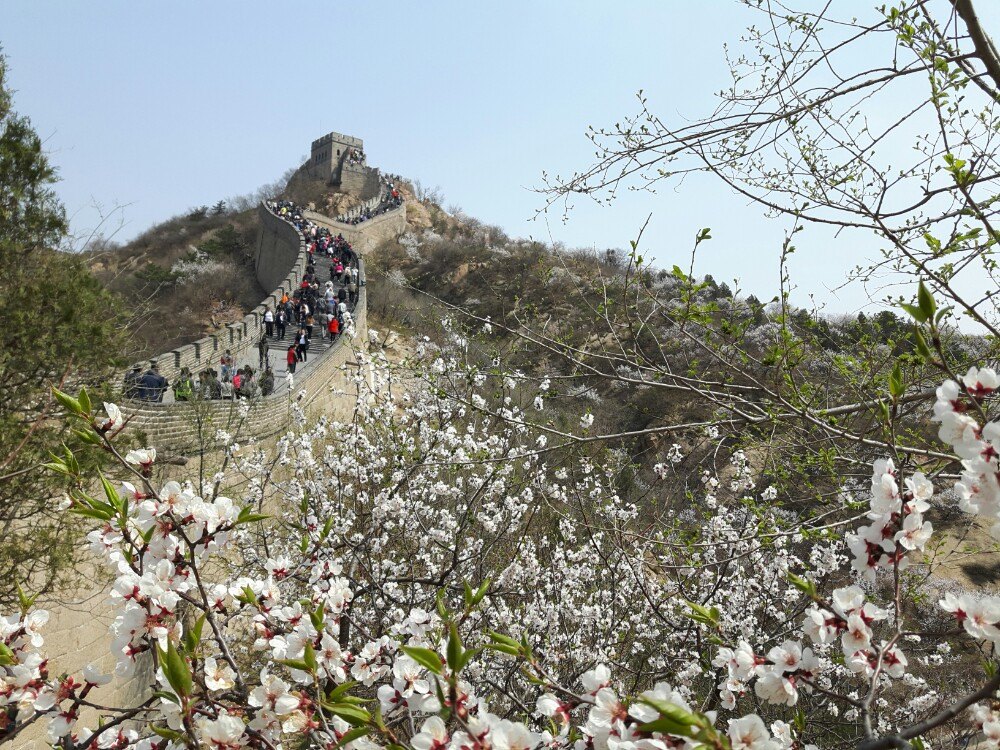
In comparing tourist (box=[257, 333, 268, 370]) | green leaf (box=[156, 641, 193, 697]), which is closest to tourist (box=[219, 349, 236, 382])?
tourist (box=[257, 333, 268, 370])

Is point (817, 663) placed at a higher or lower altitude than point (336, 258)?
lower

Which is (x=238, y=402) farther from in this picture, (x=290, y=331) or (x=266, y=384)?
(x=290, y=331)

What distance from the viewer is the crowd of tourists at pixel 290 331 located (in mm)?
9968

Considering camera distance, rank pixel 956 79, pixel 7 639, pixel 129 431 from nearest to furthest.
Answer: pixel 7 639 < pixel 956 79 < pixel 129 431

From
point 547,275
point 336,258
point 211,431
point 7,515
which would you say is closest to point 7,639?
point 547,275

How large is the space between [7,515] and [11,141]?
408 cm

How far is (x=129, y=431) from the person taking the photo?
829cm

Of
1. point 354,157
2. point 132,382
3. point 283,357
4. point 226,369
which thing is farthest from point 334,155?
point 132,382

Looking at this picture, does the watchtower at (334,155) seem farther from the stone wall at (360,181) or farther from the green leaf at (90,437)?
the green leaf at (90,437)

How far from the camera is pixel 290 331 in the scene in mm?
19031

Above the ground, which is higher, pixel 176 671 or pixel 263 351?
pixel 176 671

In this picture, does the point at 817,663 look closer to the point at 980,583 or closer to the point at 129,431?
the point at 129,431

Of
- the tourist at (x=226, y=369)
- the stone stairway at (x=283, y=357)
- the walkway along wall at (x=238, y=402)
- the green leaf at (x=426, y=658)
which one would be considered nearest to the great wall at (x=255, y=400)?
the walkway along wall at (x=238, y=402)

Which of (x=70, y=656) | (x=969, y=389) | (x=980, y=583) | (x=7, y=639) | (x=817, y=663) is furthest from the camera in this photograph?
(x=980, y=583)
